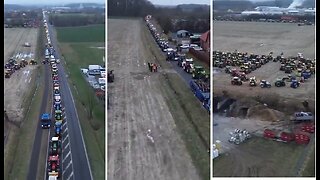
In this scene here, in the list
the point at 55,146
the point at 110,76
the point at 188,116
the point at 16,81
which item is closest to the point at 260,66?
the point at 188,116

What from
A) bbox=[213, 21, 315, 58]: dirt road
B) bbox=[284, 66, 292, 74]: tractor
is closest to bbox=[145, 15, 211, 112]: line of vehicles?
bbox=[213, 21, 315, 58]: dirt road

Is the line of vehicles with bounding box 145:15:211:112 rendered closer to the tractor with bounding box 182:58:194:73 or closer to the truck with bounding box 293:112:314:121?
the tractor with bounding box 182:58:194:73

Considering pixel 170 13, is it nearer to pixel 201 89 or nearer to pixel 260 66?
pixel 201 89

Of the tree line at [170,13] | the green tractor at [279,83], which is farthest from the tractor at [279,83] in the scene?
the tree line at [170,13]

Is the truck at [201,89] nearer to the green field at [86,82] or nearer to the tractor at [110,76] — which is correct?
the tractor at [110,76]

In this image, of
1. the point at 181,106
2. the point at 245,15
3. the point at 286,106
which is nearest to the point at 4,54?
the point at 181,106

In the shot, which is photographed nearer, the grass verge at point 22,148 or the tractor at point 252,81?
the grass verge at point 22,148
